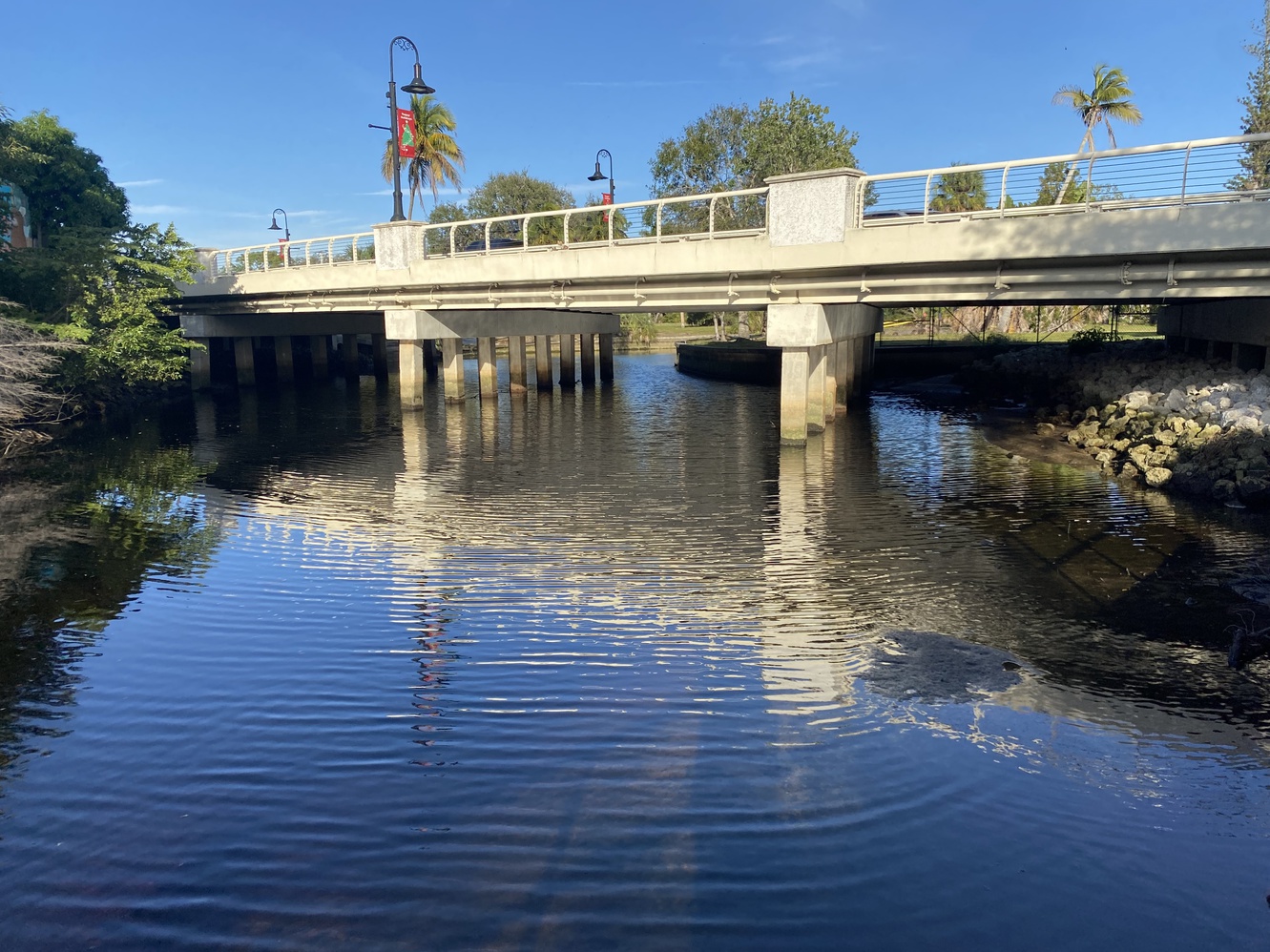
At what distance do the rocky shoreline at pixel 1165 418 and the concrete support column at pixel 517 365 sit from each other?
742 inches

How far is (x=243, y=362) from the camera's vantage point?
4112 centimetres

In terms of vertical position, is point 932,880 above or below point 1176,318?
below

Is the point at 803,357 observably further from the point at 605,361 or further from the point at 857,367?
the point at 605,361

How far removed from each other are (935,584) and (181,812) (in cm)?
824

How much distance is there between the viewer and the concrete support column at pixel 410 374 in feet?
97.8

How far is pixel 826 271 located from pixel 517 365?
62.5 feet

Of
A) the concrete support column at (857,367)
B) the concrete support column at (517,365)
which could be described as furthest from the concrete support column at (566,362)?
the concrete support column at (857,367)

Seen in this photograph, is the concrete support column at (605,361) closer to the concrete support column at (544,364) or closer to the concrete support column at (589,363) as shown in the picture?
the concrete support column at (589,363)

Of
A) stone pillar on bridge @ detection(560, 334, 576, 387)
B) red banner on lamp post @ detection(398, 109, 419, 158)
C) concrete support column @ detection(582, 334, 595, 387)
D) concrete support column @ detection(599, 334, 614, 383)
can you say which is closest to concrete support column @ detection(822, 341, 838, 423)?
stone pillar on bridge @ detection(560, 334, 576, 387)

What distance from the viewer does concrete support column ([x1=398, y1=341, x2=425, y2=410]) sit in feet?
97.8

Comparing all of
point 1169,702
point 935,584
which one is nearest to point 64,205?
point 935,584

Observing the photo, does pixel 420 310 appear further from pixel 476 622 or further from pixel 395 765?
pixel 395 765

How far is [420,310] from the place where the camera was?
95.2 ft

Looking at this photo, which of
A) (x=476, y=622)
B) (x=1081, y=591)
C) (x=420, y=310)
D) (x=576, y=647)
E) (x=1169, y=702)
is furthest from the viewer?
(x=420, y=310)
